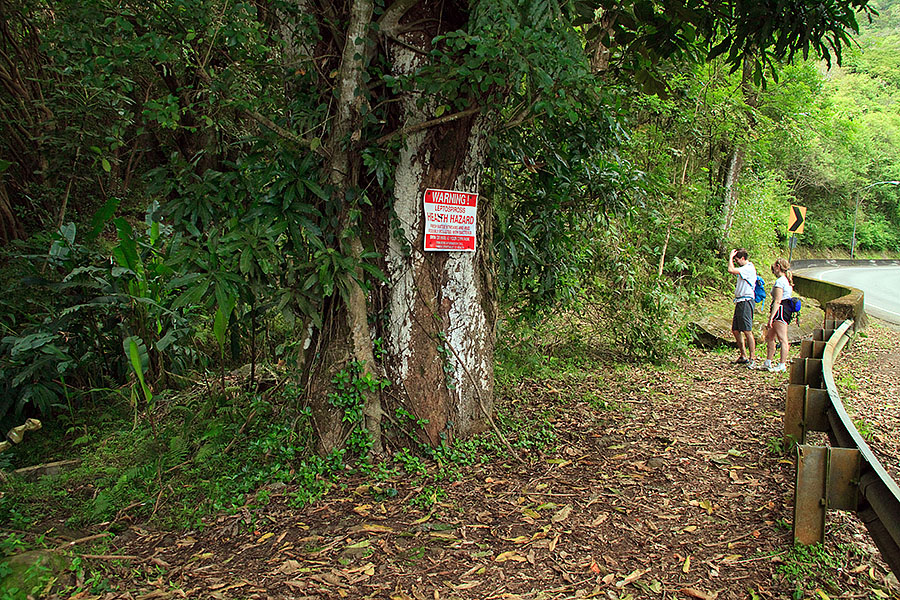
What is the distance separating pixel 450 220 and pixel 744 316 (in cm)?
603

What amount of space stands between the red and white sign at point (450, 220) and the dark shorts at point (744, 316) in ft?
18.8

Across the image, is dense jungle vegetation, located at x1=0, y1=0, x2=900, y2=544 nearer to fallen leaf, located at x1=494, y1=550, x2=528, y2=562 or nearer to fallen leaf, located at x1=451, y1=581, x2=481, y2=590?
fallen leaf, located at x1=494, y1=550, x2=528, y2=562

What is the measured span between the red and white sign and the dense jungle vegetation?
11cm

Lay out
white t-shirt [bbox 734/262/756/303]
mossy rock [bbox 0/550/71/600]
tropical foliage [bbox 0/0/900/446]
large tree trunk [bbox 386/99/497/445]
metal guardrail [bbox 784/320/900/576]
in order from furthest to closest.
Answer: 1. white t-shirt [bbox 734/262/756/303]
2. large tree trunk [bbox 386/99/497/445]
3. tropical foliage [bbox 0/0/900/446]
4. mossy rock [bbox 0/550/71/600]
5. metal guardrail [bbox 784/320/900/576]

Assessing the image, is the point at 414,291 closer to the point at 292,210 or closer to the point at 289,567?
the point at 292,210

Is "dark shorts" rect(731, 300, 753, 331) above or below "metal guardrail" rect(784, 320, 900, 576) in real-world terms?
above

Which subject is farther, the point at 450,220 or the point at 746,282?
the point at 746,282

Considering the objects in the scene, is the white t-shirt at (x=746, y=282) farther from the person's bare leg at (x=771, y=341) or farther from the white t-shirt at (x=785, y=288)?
the person's bare leg at (x=771, y=341)

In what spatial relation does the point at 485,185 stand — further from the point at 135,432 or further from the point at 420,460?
the point at 135,432

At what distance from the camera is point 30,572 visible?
2.88m

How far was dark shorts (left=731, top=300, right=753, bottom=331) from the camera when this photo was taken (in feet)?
27.2

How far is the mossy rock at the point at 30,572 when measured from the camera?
9.11ft

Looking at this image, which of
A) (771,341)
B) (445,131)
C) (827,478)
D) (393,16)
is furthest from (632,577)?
(771,341)

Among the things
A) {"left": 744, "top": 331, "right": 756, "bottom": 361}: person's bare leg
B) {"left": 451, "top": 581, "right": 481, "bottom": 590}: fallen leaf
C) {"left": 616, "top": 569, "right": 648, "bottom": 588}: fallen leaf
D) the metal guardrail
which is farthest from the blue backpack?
{"left": 451, "top": 581, "right": 481, "bottom": 590}: fallen leaf
